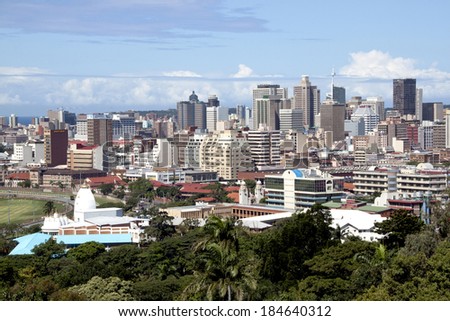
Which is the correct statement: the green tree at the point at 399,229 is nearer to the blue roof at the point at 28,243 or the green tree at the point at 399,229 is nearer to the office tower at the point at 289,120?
the blue roof at the point at 28,243

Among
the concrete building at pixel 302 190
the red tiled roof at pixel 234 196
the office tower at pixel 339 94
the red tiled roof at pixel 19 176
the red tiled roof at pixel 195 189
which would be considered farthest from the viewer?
the office tower at pixel 339 94

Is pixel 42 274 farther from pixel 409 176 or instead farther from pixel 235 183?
pixel 235 183

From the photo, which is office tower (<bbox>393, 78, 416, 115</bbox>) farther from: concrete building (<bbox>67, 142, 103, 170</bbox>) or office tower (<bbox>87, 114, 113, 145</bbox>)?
concrete building (<bbox>67, 142, 103, 170</bbox>)

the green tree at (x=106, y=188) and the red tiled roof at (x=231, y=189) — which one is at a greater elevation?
the red tiled roof at (x=231, y=189)

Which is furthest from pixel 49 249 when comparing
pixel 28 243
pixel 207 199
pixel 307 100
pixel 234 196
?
pixel 307 100

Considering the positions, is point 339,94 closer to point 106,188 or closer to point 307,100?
point 307,100

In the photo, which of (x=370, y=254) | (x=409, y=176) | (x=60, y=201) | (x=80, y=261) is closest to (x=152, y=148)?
(x=60, y=201)

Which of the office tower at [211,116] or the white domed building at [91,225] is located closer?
the white domed building at [91,225]

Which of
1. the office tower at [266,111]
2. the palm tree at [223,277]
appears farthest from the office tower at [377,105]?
the palm tree at [223,277]
